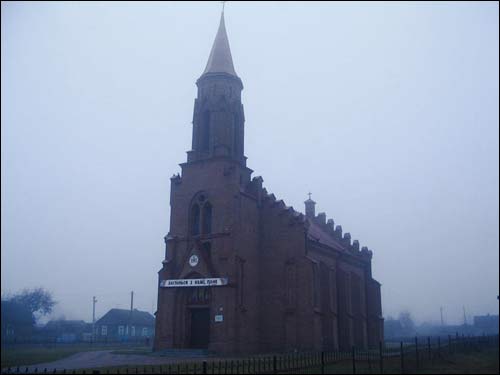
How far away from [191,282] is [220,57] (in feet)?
67.0

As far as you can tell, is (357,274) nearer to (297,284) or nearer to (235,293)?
(297,284)

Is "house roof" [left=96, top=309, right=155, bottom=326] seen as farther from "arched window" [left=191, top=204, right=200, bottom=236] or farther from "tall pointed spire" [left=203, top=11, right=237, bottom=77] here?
"tall pointed spire" [left=203, top=11, right=237, bottom=77]

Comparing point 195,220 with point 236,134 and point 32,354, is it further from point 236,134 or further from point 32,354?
point 32,354

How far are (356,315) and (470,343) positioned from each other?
1283cm

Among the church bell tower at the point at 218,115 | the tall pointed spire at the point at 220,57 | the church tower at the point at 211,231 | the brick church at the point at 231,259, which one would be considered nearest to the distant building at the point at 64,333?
the church tower at the point at 211,231

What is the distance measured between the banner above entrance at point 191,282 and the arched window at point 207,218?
14.0ft

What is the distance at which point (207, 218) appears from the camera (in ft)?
129

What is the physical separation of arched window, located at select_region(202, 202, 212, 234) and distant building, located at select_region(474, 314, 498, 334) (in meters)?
21.7

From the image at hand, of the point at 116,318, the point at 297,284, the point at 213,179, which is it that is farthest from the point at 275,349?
the point at 116,318

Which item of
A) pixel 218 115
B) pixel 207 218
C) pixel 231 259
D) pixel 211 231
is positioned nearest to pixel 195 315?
pixel 231 259

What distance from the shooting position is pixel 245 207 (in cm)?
3938

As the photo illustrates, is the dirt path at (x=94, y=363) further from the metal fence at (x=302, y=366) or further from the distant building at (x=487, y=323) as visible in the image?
the distant building at (x=487, y=323)

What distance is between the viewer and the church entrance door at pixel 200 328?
121 ft

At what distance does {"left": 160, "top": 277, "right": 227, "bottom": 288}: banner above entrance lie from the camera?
3572cm
